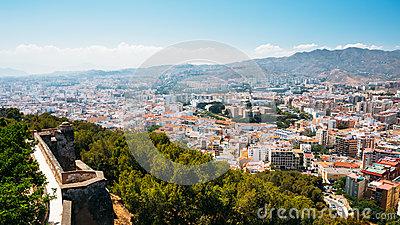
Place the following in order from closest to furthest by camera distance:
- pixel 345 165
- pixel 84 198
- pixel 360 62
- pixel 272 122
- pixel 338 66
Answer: pixel 84 198, pixel 272 122, pixel 345 165, pixel 338 66, pixel 360 62

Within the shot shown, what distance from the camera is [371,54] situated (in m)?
77.2

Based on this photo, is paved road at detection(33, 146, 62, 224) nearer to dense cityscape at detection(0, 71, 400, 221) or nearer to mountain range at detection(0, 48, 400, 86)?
dense cityscape at detection(0, 71, 400, 221)

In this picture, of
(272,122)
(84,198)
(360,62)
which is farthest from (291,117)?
(360,62)

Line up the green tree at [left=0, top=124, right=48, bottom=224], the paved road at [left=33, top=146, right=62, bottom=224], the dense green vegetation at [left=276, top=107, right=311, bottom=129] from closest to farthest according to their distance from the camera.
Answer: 1. the green tree at [left=0, top=124, right=48, bottom=224]
2. the paved road at [left=33, top=146, right=62, bottom=224]
3. the dense green vegetation at [left=276, top=107, right=311, bottom=129]

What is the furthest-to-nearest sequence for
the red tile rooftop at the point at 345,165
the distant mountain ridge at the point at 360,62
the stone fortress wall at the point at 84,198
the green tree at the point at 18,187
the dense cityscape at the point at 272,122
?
the distant mountain ridge at the point at 360,62 < the red tile rooftop at the point at 345,165 < the dense cityscape at the point at 272,122 < the stone fortress wall at the point at 84,198 < the green tree at the point at 18,187

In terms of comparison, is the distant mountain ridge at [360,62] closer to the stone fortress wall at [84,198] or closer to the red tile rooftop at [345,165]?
the red tile rooftop at [345,165]

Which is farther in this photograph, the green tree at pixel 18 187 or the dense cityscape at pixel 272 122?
the dense cityscape at pixel 272 122

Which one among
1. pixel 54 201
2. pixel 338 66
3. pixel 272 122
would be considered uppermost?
pixel 272 122

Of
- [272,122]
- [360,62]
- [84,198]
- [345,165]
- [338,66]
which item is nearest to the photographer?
[84,198]

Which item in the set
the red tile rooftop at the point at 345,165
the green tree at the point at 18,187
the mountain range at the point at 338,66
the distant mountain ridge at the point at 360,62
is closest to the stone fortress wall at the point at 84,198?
the green tree at the point at 18,187

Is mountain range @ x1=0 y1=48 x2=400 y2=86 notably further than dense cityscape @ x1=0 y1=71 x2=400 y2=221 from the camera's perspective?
Yes

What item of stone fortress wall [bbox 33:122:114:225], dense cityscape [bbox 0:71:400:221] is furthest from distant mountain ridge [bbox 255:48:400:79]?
stone fortress wall [bbox 33:122:114:225]

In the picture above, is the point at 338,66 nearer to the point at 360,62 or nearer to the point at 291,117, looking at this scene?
the point at 360,62

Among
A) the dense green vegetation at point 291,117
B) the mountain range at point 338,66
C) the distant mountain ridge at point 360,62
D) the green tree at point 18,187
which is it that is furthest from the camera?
the distant mountain ridge at point 360,62
